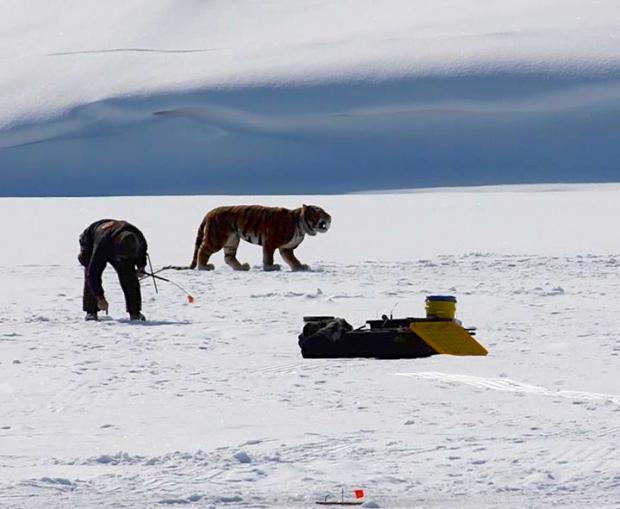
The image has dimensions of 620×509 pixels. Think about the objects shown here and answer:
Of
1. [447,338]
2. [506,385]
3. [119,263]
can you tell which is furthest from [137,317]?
[506,385]

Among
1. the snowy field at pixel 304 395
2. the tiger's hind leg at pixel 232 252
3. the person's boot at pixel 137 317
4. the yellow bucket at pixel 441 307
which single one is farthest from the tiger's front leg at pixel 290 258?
the yellow bucket at pixel 441 307

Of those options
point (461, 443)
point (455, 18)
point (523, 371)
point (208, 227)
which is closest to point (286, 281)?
point (208, 227)

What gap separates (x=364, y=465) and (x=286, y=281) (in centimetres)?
754

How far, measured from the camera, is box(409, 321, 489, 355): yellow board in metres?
7.76

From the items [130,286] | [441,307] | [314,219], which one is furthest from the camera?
[314,219]

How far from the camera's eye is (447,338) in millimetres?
7816

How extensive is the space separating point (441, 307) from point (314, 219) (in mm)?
4764

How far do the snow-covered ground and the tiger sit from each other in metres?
18.4

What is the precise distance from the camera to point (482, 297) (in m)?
11.0

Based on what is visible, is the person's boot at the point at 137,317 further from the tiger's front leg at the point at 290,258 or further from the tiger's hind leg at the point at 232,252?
the tiger's hind leg at the point at 232,252

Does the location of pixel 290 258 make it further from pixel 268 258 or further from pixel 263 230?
pixel 263 230

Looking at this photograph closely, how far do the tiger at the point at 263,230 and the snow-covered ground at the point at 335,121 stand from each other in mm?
18416

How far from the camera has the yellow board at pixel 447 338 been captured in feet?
25.5

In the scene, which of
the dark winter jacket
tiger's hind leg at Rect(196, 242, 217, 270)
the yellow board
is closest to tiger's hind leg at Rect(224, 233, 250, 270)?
tiger's hind leg at Rect(196, 242, 217, 270)
